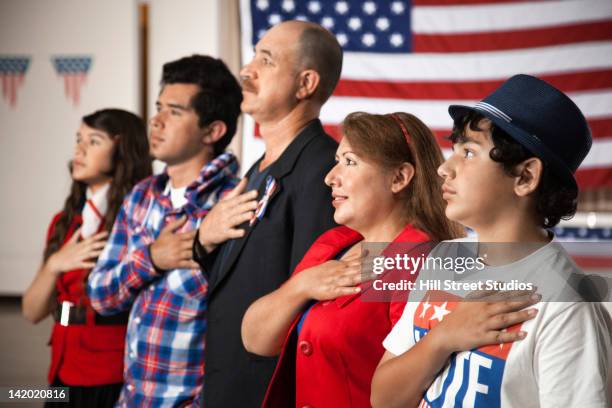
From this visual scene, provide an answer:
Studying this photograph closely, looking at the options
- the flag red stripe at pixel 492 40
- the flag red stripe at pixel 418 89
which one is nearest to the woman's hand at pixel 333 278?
the flag red stripe at pixel 418 89

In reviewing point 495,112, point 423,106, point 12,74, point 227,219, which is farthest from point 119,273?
point 12,74

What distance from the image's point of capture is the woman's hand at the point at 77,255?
266cm

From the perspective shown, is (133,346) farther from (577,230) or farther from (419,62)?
(577,230)

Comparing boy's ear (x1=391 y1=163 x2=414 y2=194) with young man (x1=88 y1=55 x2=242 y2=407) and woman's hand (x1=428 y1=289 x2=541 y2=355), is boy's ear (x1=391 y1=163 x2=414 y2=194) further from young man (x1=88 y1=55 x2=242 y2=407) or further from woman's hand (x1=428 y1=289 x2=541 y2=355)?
young man (x1=88 y1=55 x2=242 y2=407)

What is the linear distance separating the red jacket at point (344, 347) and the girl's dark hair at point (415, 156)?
0.06 m

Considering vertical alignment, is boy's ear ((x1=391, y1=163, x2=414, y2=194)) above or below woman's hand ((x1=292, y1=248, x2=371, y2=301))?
above

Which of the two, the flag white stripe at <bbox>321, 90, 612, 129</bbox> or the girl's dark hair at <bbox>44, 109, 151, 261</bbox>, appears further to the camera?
the flag white stripe at <bbox>321, 90, 612, 129</bbox>

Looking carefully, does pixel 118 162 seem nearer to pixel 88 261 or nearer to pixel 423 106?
pixel 88 261

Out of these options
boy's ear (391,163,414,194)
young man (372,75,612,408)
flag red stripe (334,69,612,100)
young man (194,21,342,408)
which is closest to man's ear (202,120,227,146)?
young man (194,21,342,408)

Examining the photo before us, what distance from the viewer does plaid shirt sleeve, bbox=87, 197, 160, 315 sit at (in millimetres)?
2344

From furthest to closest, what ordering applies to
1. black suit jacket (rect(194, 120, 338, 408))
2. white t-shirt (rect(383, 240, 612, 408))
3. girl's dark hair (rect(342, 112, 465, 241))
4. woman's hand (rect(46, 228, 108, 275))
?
woman's hand (rect(46, 228, 108, 275)) → black suit jacket (rect(194, 120, 338, 408)) → girl's dark hair (rect(342, 112, 465, 241)) → white t-shirt (rect(383, 240, 612, 408))

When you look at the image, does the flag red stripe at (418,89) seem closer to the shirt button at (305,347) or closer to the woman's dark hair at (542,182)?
the shirt button at (305,347)

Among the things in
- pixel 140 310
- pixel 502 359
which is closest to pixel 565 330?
pixel 502 359

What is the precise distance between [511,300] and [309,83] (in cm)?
119
